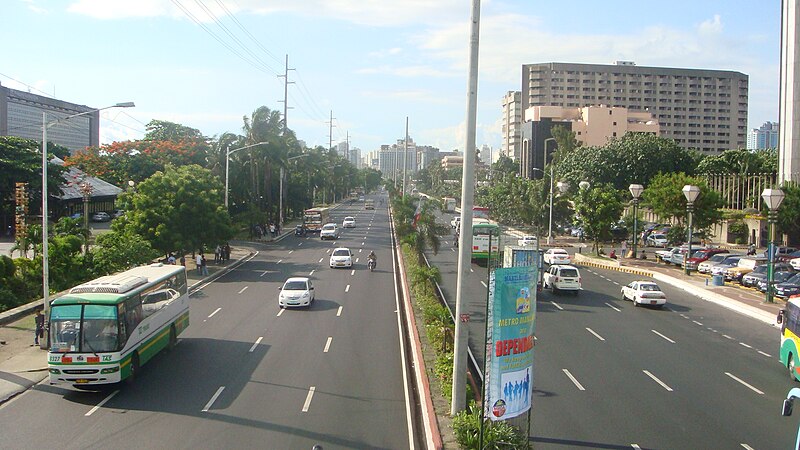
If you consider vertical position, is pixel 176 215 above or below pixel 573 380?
above

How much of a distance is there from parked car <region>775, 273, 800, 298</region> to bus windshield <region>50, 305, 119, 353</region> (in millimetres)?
33525

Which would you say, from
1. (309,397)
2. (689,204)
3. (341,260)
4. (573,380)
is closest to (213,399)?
(309,397)

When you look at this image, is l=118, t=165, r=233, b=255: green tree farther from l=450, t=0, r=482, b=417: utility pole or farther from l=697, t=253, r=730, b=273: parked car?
l=697, t=253, r=730, b=273: parked car

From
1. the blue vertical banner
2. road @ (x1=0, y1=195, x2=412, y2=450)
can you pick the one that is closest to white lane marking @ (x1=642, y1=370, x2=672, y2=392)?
road @ (x1=0, y1=195, x2=412, y2=450)

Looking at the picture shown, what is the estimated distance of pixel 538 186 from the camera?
70.1 metres

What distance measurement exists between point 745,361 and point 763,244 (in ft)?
153

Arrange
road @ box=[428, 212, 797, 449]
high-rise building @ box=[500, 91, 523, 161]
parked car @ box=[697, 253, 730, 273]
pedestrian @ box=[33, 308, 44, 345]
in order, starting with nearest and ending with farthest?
road @ box=[428, 212, 797, 449]
pedestrian @ box=[33, 308, 44, 345]
parked car @ box=[697, 253, 730, 273]
high-rise building @ box=[500, 91, 523, 161]

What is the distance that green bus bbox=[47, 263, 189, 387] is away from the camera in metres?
17.6

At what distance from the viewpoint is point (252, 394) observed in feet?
59.3

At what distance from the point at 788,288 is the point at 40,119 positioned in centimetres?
14595

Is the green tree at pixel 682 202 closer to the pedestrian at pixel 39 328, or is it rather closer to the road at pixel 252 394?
the road at pixel 252 394

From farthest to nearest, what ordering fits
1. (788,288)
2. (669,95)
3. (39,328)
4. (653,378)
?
1. (669,95)
2. (788,288)
3. (39,328)
4. (653,378)

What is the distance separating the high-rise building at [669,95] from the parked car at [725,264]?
119 metres

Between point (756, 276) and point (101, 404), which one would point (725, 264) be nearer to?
point (756, 276)
